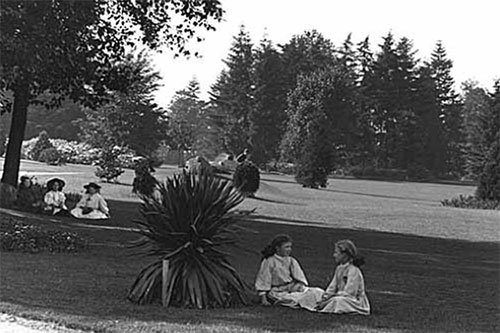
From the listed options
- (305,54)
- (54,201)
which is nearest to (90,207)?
(54,201)

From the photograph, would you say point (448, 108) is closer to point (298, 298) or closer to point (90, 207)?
point (90, 207)

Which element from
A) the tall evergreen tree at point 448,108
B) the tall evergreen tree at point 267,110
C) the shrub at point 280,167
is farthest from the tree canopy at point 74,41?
the tall evergreen tree at point 448,108

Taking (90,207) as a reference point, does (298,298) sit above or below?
below

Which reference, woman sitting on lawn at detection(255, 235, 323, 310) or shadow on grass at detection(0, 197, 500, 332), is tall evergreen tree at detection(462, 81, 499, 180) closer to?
shadow on grass at detection(0, 197, 500, 332)

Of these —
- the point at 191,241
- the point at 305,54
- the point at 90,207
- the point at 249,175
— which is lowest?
the point at 90,207

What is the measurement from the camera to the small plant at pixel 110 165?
3739 cm

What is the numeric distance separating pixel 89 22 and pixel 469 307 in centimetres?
1058

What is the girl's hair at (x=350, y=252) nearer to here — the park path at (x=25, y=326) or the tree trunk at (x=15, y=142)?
the park path at (x=25, y=326)

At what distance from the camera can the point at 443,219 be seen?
2775cm

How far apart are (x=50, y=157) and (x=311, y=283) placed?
45.0 meters

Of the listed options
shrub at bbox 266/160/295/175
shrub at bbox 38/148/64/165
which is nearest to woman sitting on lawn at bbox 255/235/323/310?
shrub at bbox 38/148/64/165

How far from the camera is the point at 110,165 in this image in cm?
3759

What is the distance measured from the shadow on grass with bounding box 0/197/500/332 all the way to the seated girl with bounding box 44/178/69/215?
116cm

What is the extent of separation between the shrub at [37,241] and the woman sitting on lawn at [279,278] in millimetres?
5656
